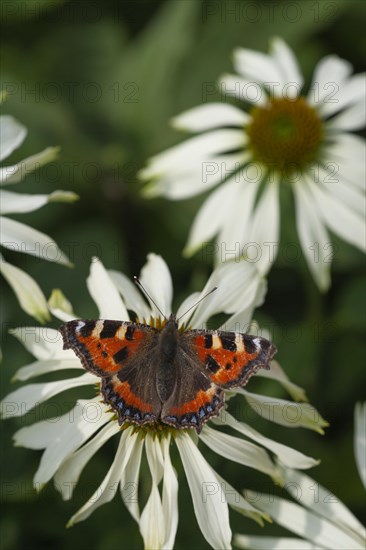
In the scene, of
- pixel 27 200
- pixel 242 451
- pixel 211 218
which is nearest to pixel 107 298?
pixel 27 200

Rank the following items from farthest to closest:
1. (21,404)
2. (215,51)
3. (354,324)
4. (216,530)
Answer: (215,51)
(354,324)
(21,404)
(216,530)

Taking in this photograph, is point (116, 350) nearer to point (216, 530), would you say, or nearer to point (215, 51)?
Answer: point (216, 530)

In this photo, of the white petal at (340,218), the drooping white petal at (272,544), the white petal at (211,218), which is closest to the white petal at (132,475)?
the drooping white petal at (272,544)

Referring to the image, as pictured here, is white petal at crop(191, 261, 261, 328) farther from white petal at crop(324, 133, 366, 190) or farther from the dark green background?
white petal at crop(324, 133, 366, 190)

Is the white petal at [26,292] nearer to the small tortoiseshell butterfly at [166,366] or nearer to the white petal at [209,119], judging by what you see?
the small tortoiseshell butterfly at [166,366]

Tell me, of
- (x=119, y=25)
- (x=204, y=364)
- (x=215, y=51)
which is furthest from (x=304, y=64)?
(x=204, y=364)
